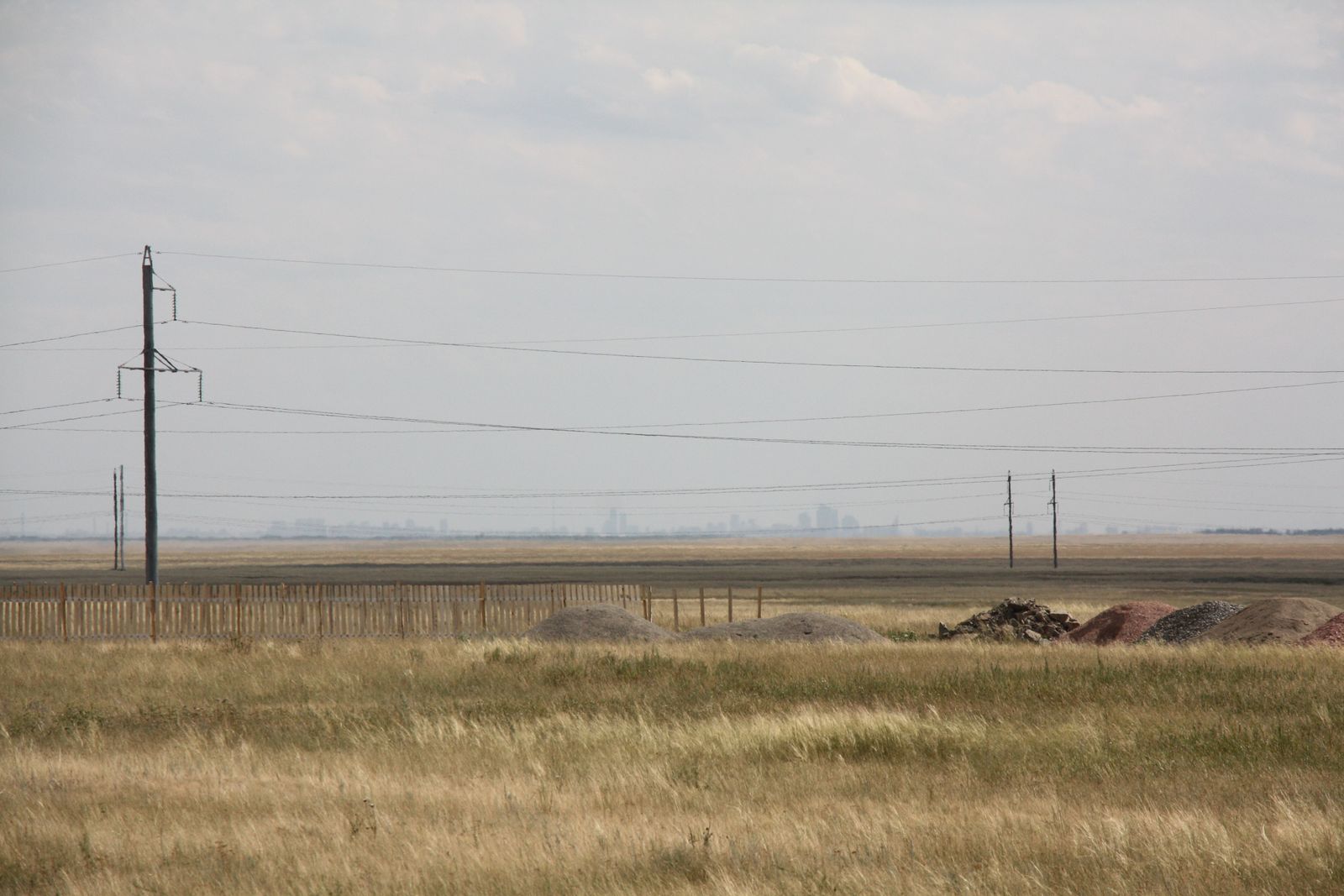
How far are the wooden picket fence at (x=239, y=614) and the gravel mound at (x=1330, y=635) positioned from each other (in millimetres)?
20552

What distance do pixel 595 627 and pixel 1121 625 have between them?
1439 centimetres

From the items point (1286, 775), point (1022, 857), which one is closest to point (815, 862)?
point (1022, 857)

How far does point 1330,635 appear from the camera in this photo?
27.7 meters

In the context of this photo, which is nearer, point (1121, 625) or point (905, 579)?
point (1121, 625)

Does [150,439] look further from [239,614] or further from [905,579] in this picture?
[905,579]

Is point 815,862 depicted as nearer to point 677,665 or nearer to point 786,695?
point 786,695

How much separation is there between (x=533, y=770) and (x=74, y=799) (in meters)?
4.32

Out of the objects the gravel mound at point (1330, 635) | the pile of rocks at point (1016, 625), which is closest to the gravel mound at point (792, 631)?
the pile of rocks at point (1016, 625)

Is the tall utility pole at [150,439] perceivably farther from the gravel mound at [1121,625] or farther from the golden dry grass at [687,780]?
the gravel mound at [1121,625]

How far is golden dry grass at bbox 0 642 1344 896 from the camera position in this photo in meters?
9.02

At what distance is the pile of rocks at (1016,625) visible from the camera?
3538cm

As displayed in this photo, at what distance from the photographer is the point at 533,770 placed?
13219mm

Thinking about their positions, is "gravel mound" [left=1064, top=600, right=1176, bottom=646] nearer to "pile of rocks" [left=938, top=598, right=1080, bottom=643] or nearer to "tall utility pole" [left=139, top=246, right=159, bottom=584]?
"pile of rocks" [left=938, top=598, right=1080, bottom=643]

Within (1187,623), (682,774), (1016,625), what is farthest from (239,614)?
(1187,623)
